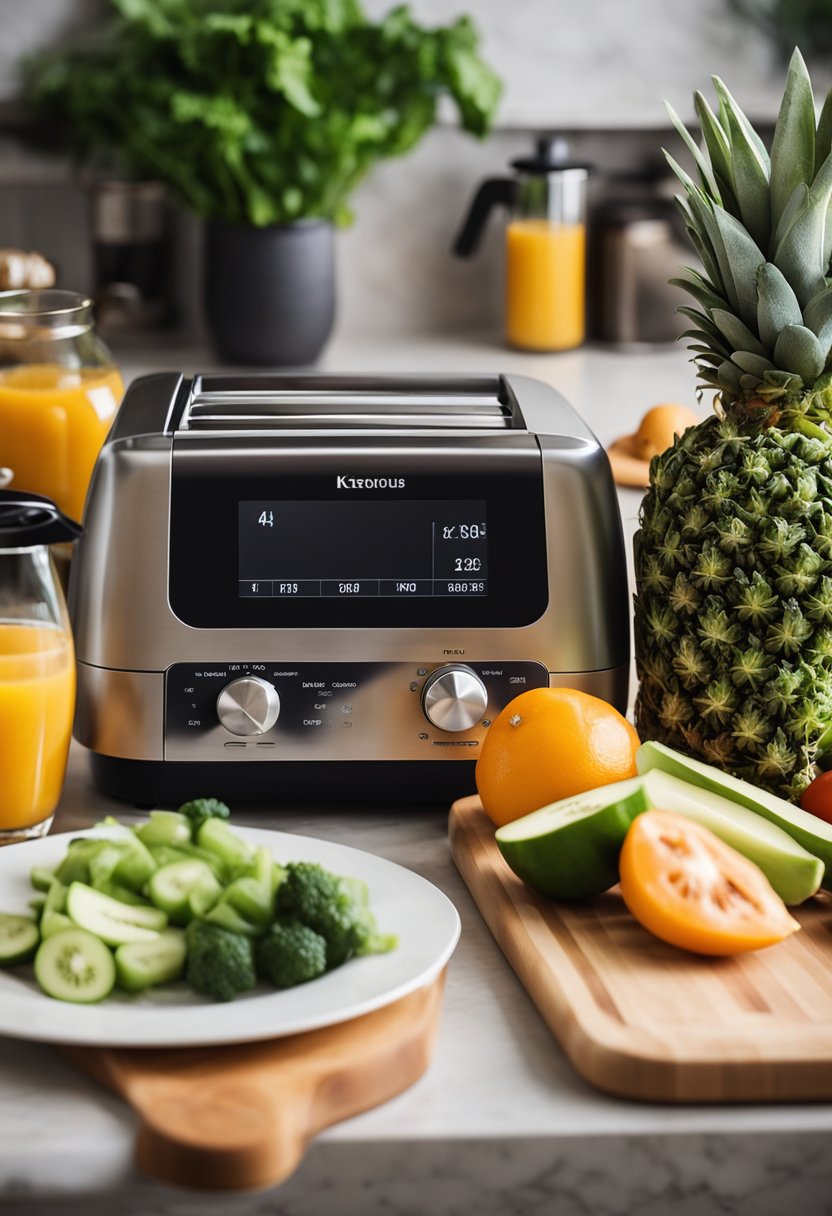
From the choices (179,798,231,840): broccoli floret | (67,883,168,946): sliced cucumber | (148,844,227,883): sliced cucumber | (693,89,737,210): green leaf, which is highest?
(693,89,737,210): green leaf

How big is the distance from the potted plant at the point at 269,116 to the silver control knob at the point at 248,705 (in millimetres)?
1631

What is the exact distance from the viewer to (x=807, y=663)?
43.4 inches

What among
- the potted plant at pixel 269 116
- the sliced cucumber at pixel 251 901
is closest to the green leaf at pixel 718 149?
the sliced cucumber at pixel 251 901

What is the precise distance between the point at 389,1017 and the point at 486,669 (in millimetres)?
365

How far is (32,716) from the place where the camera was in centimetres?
107

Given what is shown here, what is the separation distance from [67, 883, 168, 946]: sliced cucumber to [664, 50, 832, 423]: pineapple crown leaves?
0.58 meters

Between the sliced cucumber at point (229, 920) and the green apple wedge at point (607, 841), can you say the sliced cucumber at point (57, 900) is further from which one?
the green apple wedge at point (607, 841)

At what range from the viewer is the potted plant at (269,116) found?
8.46 feet

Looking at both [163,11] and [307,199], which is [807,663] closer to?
[307,199]

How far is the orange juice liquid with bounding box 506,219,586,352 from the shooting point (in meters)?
2.91

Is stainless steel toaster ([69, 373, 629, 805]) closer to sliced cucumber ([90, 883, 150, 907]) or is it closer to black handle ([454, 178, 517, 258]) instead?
sliced cucumber ([90, 883, 150, 907])

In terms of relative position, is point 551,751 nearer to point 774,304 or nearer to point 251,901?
point 251,901

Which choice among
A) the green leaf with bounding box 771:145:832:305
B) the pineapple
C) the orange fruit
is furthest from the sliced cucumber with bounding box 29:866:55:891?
the green leaf with bounding box 771:145:832:305

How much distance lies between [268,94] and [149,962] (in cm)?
207
